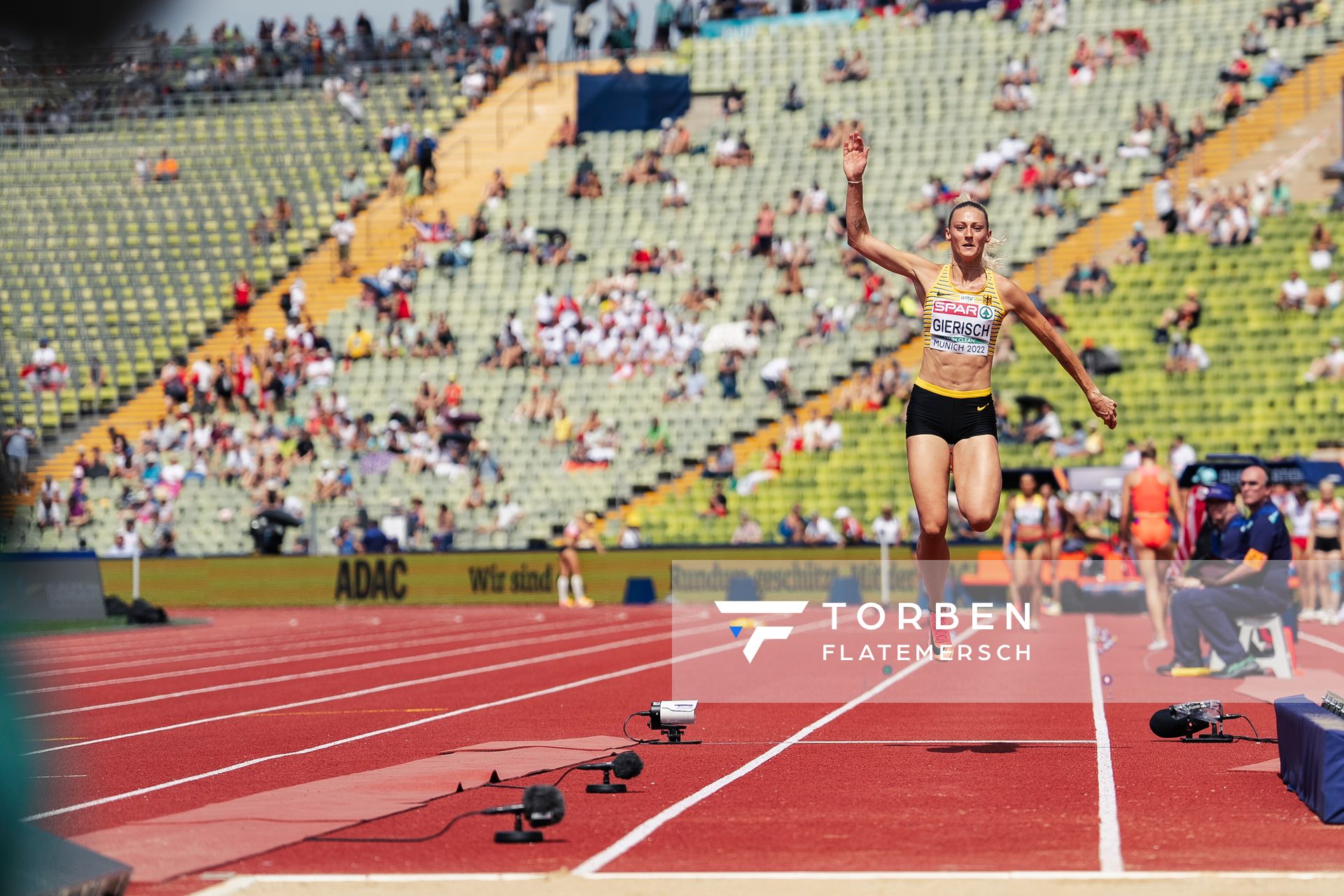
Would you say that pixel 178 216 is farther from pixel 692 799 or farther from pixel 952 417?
pixel 692 799

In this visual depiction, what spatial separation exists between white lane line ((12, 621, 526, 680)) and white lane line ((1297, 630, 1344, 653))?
9817 millimetres

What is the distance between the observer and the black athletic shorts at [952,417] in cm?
874

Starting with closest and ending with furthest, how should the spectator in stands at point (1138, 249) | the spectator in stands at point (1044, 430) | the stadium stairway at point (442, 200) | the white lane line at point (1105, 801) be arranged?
the white lane line at point (1105, 801) < the spectator in stands at point (1044, 430) < the spectator in stands at point (1138, 249) < the stadium stairway at point (442, 200)

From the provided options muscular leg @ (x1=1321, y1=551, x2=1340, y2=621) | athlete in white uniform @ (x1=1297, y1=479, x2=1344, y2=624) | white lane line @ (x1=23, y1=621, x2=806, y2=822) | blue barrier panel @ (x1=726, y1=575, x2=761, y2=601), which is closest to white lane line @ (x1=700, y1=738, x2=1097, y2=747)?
white lane line @ (x1=23, y1=621, x2=806, y2=822)

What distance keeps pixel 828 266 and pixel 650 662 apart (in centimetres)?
1952

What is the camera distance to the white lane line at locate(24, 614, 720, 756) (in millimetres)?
10773

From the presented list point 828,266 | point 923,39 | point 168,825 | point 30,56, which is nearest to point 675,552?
point 828,266

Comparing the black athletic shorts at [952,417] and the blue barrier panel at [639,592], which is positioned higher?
the black athletic shorts at [952,417]

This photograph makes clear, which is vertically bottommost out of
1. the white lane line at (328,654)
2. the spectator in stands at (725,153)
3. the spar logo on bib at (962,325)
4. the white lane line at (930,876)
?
the white lane line at (328,654)

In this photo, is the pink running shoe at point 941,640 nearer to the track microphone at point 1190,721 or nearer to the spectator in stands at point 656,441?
the track microphone at point 1190,721

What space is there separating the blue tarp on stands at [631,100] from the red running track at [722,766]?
25.8 metres

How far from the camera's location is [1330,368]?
91.9 feet

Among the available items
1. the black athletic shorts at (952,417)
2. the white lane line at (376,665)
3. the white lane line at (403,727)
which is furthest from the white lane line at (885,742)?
the white lane line at (376,665)

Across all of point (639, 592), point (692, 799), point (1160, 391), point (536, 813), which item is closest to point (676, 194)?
point (639, 592)
